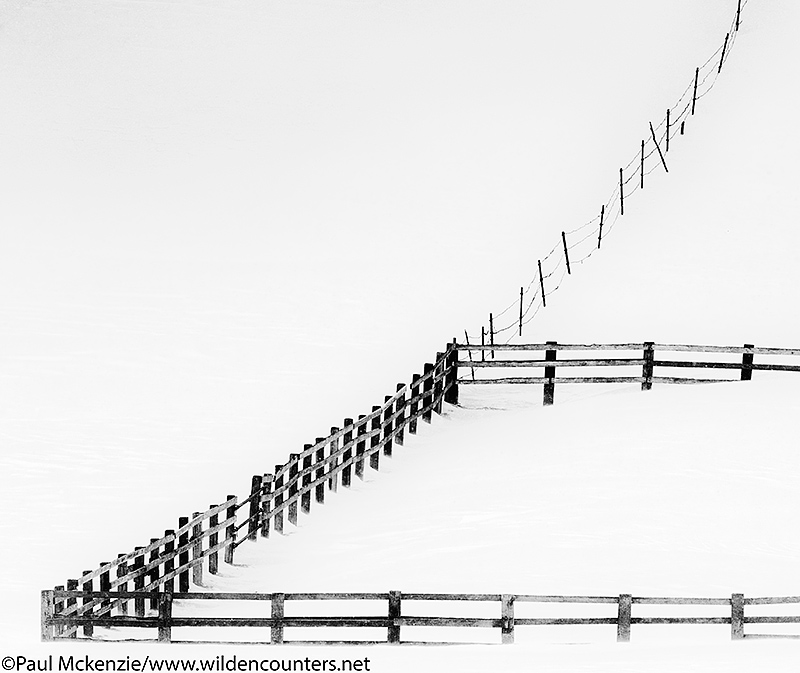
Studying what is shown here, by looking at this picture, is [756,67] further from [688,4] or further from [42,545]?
[42,545]

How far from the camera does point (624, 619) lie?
1412 centimetres

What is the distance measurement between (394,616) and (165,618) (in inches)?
84.5

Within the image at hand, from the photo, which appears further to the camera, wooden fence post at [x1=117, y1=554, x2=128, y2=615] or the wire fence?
the wire fence

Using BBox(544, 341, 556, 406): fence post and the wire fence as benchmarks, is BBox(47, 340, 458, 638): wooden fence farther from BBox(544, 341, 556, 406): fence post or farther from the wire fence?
the wire fence

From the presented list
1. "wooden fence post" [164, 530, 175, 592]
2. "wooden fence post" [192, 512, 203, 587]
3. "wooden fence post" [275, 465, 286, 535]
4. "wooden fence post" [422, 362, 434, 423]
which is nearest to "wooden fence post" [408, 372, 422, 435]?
"wooden fence post" [422, 362, 434, 423]

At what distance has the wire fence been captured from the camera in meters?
28.1

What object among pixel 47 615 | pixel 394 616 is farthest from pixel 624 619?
pixel 47 615

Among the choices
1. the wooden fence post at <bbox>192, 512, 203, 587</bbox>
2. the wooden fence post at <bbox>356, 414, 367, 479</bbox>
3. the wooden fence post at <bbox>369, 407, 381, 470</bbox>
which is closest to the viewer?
the wooden fence post at <bbox>192, 512, 203, 587</bbox>

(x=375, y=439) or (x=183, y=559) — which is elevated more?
(x=375, y=439)

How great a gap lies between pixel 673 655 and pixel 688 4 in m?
32.4

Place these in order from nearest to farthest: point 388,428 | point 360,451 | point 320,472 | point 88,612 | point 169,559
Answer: point 88,612, point 169,559, point 320,472, point 360,451, point 388,428

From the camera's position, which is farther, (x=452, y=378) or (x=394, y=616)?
(x=452, y=378)

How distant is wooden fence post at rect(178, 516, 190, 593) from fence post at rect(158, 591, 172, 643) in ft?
6.04

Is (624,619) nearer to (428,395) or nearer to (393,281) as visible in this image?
(428,395)
